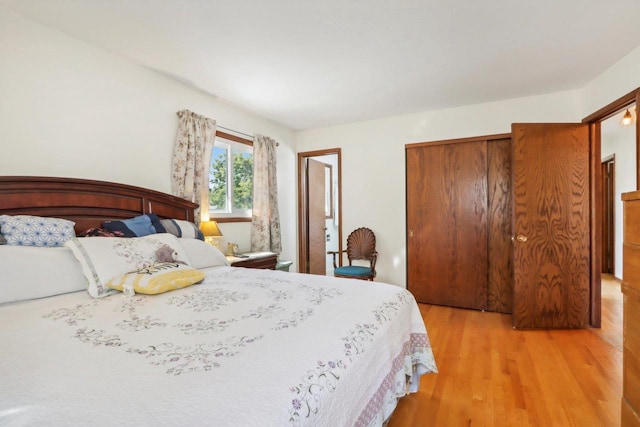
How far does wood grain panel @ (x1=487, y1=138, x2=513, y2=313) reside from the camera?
360 centimetres

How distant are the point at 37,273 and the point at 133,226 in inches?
28.6

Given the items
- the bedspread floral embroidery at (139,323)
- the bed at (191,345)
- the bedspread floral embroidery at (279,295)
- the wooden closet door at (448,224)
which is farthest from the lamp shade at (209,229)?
the wooden closet door at (448,224)

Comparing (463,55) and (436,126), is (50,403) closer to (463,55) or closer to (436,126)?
(463,55)

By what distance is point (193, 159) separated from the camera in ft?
10.1

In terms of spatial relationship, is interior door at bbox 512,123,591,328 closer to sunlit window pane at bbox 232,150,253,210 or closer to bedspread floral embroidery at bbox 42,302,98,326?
sunlit window pane at bbox 232,150,253,210

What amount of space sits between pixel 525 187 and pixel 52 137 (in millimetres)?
4114

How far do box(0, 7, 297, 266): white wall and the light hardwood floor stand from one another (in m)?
2.81

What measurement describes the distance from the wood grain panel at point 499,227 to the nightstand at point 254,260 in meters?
2.62

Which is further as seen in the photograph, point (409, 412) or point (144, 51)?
point (144, 51)

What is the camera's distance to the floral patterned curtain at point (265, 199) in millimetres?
3895

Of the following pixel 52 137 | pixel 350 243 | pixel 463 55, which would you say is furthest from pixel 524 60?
pixel 52 137

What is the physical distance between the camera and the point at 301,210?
4801 mm

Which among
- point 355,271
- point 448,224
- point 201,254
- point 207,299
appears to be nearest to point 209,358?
point 207,299

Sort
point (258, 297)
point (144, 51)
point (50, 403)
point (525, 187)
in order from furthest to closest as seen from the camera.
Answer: point (525, 187) → point (144, 51) → point (258, 297) → point (50, 403)
